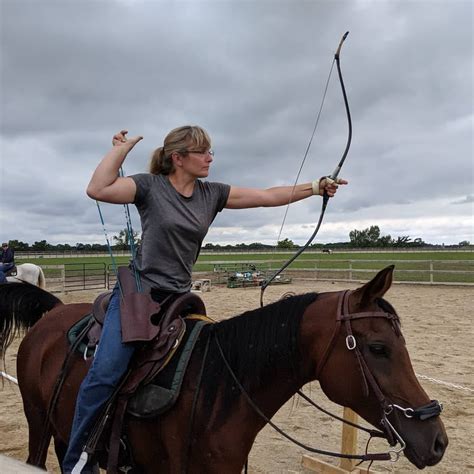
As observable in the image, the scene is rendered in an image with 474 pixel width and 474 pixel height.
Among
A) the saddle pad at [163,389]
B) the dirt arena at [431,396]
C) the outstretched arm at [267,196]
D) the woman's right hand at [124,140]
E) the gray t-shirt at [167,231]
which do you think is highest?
the woman's right hand at [124,140]

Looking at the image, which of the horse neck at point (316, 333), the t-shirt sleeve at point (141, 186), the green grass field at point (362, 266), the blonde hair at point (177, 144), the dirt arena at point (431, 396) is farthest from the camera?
the green grass field at point (362, 266)

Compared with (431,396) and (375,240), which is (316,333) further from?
(375,240)

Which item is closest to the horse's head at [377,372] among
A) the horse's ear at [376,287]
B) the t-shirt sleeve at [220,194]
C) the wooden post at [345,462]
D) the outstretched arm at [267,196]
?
the horse's ear at [376,287]

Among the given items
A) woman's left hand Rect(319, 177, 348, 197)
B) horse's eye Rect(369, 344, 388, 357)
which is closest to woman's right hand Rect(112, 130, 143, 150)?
woman's left hand Rect(319, 177, 348, 197)

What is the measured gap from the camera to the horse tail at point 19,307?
3.97 m

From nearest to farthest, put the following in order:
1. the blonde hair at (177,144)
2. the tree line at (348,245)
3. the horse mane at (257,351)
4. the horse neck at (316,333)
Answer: the horse neck at (316,333) → the horse mane at (257,351) → the blonde hair at (177,144) → the tree line at (348,245)

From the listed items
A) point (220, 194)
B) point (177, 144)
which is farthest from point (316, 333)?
point (177, 144)

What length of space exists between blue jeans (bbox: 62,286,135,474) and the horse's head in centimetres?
107

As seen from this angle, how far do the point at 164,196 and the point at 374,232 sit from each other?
415ft

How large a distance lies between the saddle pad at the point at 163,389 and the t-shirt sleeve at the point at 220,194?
891 mm

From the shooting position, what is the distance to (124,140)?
2633 mm

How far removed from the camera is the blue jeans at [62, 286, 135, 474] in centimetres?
241

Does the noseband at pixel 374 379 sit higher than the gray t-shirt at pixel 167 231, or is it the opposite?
the gray t-shirt at pixel 167 231

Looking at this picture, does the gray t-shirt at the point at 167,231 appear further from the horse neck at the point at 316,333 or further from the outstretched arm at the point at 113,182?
the horse neck at the point at 316,333
